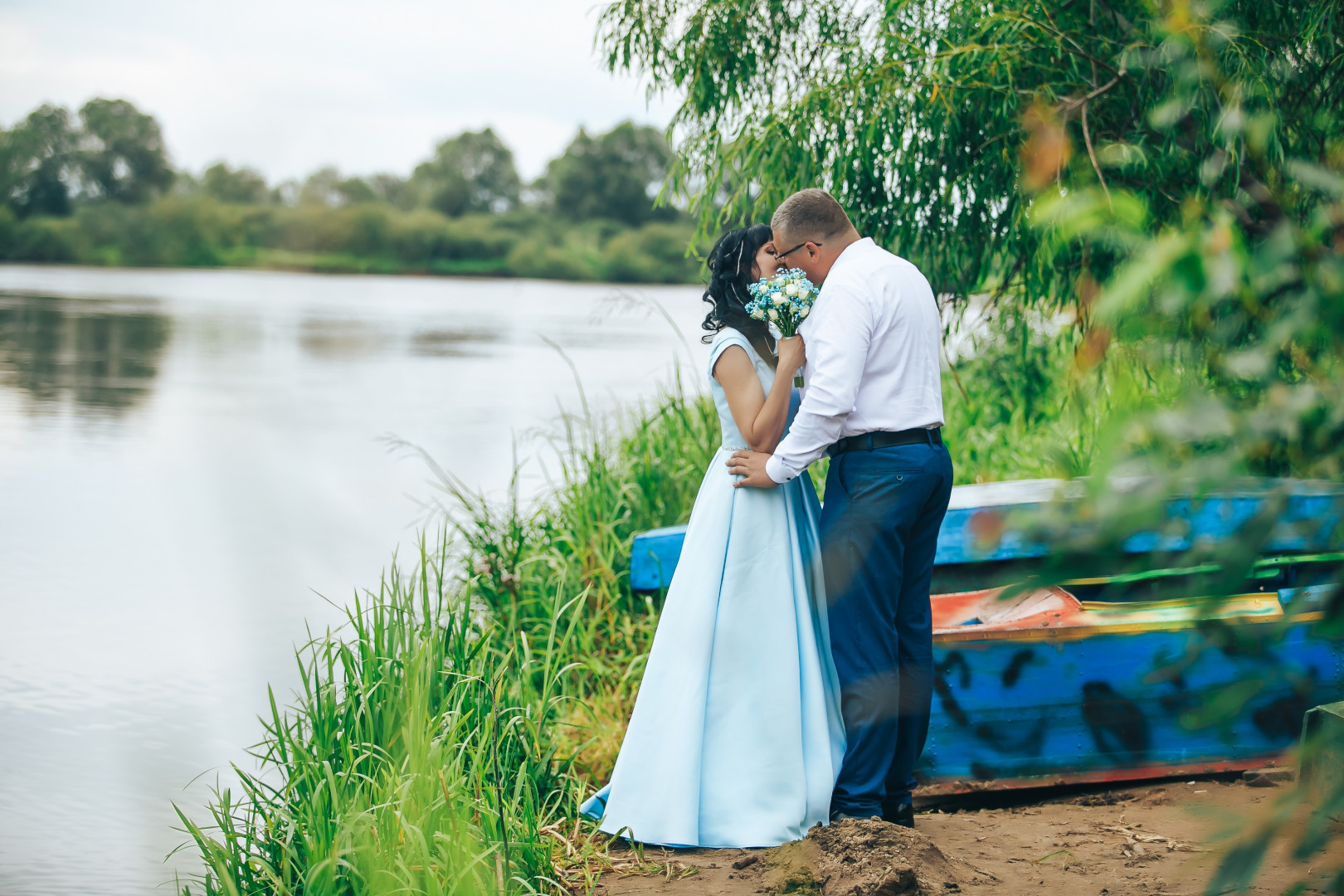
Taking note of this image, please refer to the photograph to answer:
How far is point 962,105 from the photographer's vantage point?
525 centimetres

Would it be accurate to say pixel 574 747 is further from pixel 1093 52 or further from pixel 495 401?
pixel 495 401

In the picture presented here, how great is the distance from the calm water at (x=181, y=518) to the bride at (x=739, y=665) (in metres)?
2.79

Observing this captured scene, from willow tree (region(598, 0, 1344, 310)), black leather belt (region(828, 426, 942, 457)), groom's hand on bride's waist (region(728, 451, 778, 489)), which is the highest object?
willow tree (region(598, 0, 1344, 310))

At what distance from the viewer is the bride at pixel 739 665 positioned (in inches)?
137

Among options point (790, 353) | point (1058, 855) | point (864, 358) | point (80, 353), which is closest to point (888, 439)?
point (864, 358)

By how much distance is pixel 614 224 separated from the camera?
49312 millimetres

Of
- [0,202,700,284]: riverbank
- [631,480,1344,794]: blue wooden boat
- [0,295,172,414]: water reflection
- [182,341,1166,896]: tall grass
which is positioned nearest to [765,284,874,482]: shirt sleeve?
[182,341,1166,896]: tall grass

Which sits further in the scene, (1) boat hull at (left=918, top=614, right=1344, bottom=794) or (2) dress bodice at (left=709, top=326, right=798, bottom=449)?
(1) boat hull at (left=918, top=614, right=1344, bottom=794)

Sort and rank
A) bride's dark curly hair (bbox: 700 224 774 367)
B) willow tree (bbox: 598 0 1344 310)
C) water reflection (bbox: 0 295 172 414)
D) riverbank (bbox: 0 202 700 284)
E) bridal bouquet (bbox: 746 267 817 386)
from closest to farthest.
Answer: bridal bouquet (bbox: 746 267 817 386)
bride's dark curly hair (bbox: 700 224 774 367)
willow tree (bbox: 598 0 1344 310)
water reflection (bbox: 0 295 172 414)
riverbank (bbox: 0 202 700 284)

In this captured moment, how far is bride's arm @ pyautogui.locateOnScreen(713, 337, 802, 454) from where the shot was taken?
3.48 meters

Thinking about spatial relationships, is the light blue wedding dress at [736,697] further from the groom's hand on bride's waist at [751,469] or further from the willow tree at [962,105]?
the willow tree at [962,105]

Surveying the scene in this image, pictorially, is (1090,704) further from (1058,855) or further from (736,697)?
(736,697)

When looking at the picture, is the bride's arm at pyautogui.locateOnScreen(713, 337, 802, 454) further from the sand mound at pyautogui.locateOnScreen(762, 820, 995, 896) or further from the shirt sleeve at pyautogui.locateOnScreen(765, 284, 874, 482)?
the sand mound at pyautogui.locateOnScreen(762, 820, 995, 896)

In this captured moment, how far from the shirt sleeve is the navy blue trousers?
0.61 ft
